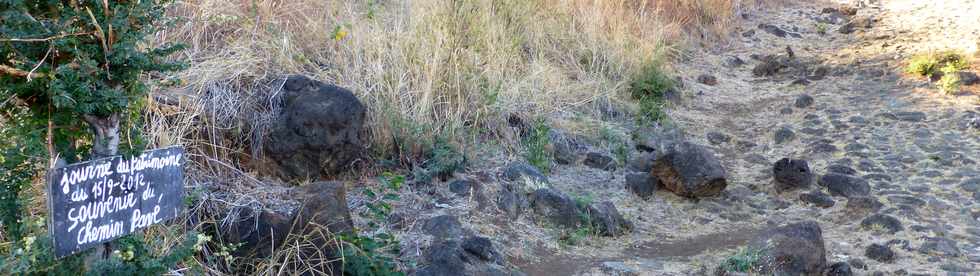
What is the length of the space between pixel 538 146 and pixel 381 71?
3.75 feet

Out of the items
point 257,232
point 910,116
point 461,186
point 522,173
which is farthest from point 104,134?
point 910,116

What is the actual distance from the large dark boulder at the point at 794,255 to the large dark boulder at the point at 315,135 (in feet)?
7.40

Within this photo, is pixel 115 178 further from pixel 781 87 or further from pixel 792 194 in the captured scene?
pixel 781 87

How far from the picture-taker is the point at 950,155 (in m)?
6.66

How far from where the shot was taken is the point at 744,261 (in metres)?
4.72

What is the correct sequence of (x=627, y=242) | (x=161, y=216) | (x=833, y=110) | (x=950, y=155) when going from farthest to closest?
(x=833, y=110) < (x=950, y=155) < (x=627, y=242) < (x=161, y=216)

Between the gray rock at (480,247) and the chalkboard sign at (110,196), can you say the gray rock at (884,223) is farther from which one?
the chalkboard sign at (110,196)

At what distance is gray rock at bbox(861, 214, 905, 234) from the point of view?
18.1 ft

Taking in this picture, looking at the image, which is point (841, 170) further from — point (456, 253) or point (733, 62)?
point (733, 62)

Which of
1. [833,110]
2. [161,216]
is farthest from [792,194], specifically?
[161,216]

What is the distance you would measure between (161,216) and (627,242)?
289 centimetres

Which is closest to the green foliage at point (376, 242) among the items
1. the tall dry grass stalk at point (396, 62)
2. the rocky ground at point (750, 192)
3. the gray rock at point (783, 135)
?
the rocky ground at point (750, 192)

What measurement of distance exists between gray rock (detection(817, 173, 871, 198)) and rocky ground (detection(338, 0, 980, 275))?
10mm

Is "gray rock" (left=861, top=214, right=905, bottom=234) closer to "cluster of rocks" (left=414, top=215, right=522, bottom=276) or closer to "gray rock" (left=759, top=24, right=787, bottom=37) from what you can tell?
"cluster of rocks" (left=414, top=215, right=522, bottom=276)
